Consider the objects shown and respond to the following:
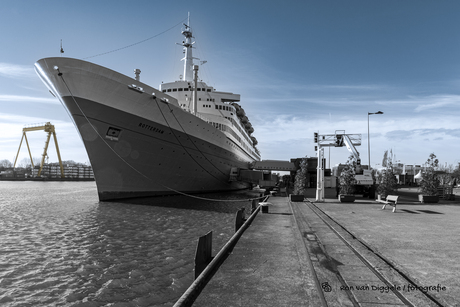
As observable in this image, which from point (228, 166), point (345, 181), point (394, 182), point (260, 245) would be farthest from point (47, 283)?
point (228, 166)

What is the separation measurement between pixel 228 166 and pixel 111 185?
1244 centimetres

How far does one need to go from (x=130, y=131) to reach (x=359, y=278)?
50.5 ft

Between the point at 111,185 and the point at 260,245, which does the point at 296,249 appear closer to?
the point at 260,245

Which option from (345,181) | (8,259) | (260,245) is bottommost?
(8,259)

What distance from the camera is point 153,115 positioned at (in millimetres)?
16953

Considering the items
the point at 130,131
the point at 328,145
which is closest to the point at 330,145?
the point at 328,145

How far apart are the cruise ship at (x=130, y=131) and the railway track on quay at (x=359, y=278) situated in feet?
43.6

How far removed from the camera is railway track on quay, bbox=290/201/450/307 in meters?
3.27

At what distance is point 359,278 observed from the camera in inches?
157

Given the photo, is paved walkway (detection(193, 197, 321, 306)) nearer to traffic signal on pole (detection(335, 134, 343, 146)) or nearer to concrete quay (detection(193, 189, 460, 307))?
concrete quay (detection(193, 189, 460, 307))

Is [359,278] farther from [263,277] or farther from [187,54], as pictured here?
[187,54]

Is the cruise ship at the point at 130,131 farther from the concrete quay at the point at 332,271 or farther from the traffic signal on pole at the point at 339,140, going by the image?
the concrete quay at the point at 332,271

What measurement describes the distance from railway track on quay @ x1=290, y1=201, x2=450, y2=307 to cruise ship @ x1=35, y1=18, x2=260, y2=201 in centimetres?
1330

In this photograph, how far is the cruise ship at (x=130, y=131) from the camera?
1501 centimetres
